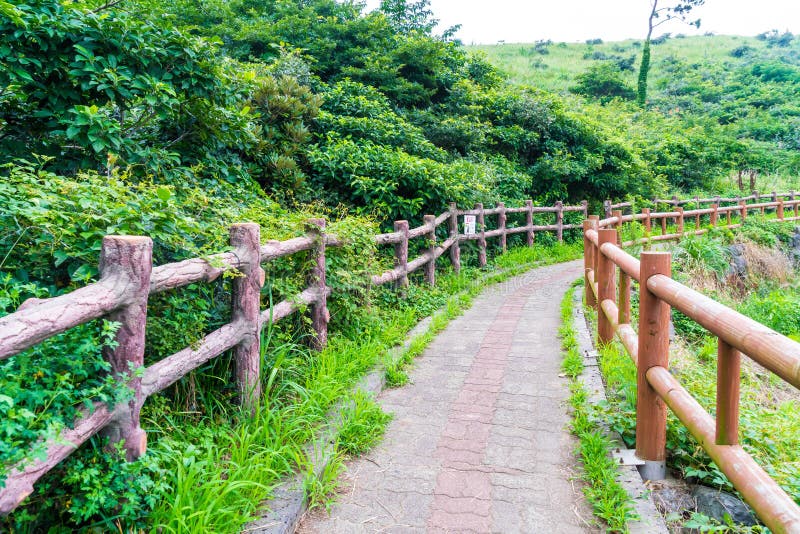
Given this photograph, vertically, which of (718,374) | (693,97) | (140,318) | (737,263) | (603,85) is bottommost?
(737,263)

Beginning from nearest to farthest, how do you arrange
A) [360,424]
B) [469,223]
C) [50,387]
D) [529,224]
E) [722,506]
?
[50,387]
[722,506]
[360,424]
[469,223]
[529,224]

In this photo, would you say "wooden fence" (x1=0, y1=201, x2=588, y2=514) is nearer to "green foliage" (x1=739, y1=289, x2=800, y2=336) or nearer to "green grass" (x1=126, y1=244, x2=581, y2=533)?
"green grass" (x1=126, y1=244, x2=581, y2=533)

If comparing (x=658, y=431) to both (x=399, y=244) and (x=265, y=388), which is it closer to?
(x=265, y=388)

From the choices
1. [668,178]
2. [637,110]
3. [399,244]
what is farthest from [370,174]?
[637,110]

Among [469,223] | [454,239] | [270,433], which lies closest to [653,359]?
[270,433]

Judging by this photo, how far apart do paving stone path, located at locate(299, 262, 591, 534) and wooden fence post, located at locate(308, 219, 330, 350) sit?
2.50 feet

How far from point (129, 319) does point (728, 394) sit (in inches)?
97.5

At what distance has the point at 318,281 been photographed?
4.46m

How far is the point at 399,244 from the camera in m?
6.60

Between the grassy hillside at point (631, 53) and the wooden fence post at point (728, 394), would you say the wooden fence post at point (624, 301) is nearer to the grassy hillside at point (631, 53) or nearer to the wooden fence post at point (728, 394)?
the wooden fence post at point (728, 394)

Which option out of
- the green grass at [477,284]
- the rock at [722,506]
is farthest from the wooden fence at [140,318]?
the rock at [722,506]

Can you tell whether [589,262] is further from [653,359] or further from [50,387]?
[50,387]

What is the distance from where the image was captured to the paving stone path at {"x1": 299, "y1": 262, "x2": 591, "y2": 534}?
2643 mm

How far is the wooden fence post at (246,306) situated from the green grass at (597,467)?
2.02 metres
